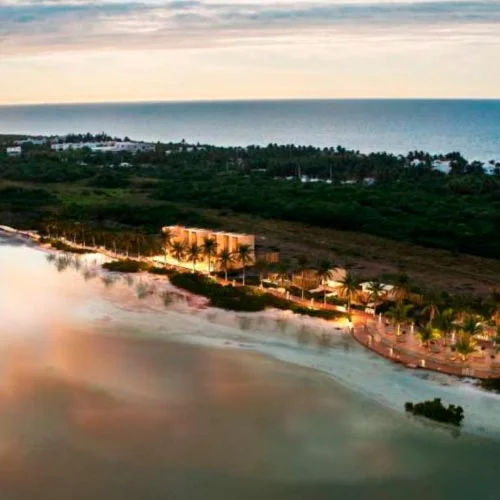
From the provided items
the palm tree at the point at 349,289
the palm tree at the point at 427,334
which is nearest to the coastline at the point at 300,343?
the palm tree at the point at 427,334

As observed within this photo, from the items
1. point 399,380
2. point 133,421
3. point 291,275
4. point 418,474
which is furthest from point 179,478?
point 291,275

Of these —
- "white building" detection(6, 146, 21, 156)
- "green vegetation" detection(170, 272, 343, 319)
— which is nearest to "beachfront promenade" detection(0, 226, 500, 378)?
"green vegetation" detection(170, 272, 343, 319)

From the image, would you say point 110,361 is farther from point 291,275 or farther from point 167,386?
point 291,275

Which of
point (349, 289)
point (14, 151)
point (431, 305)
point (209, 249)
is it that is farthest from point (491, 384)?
point (14, 151)

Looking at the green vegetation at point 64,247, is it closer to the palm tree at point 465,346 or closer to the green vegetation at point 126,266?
the green vegetation at point 126,266

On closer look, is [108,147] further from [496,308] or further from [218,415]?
[218,415]
